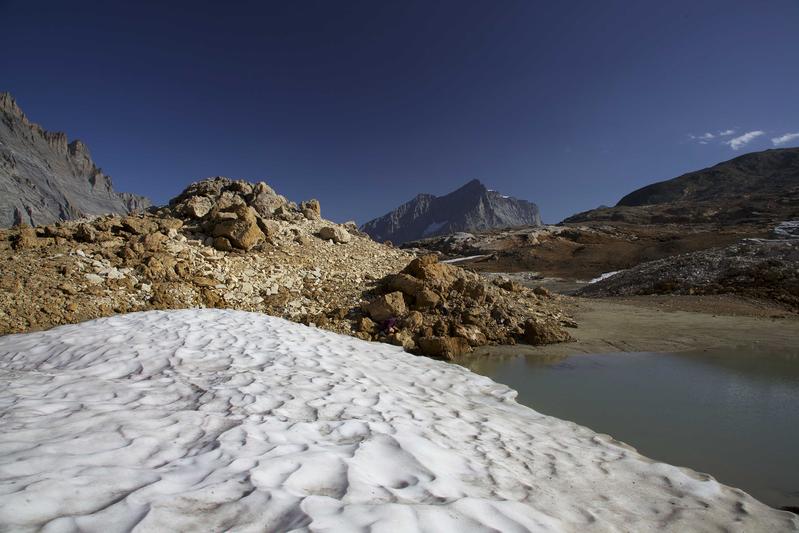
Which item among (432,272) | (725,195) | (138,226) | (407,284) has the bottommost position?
(407,284)

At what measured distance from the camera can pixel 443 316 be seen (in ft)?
29.9

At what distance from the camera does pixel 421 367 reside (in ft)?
21.8

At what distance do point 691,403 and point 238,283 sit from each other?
9.28 m

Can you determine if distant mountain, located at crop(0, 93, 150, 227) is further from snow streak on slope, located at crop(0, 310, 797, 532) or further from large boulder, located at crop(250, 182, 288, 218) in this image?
snow streak on slope, located at crop(0, 310, 797, 532)

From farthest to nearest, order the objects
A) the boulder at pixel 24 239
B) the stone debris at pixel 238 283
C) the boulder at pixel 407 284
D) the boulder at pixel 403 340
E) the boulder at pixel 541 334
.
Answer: the boulder at pixel 407 284 → the boulder at pixel 541 334 → the boulder at pixel 24 239 → the boulder at pixel 403 340 → the stone debris at pixel 238 283

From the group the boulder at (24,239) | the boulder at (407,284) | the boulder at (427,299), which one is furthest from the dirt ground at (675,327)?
the boulder at (24,239)

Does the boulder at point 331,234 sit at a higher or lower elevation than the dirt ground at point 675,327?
higher

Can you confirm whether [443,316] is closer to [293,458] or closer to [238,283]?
[238,283]

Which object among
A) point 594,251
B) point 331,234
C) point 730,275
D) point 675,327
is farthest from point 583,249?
point 331,234

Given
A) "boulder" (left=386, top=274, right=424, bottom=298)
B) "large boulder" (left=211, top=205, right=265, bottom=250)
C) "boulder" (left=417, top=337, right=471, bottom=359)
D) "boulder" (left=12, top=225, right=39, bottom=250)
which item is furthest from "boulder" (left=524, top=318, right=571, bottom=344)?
"boulder" (left=12, top=225, right=39, bottom=250)

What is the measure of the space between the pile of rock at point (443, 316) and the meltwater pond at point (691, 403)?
40.2 inches

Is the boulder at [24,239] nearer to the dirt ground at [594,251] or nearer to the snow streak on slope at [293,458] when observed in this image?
the snow streak on slope at [293,458]

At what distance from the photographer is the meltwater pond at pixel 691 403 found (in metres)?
3.75

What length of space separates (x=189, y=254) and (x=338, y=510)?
9583mm
